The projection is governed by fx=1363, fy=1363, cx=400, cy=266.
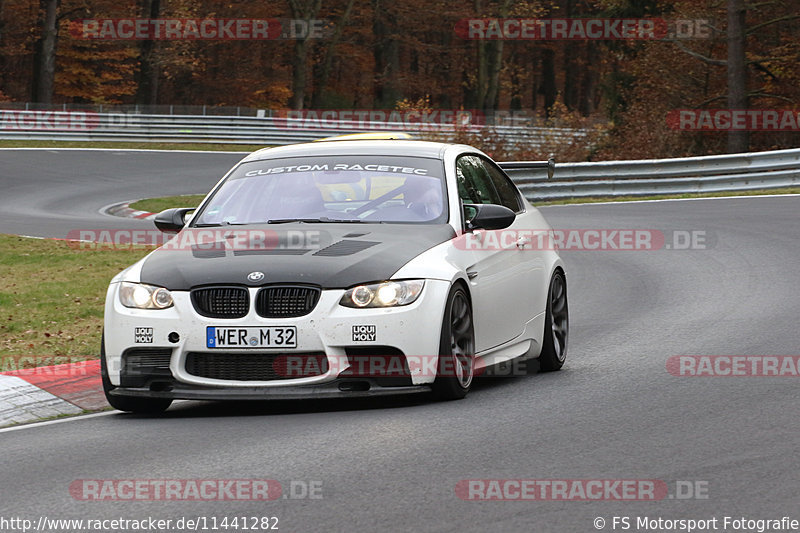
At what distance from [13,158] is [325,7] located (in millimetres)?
36590

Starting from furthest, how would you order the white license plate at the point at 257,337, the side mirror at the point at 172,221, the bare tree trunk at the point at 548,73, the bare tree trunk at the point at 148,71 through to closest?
1. the bare tree trunk at the point at 548,73
2. the bare tree trunk at the point at 148,71
3. the side mirror at the point at 172,221
4. the white license plate at the point at 257,337

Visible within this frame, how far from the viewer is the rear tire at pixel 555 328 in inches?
382

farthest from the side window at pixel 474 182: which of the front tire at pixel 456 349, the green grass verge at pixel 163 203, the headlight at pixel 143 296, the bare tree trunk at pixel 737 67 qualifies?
the bare tree trunk at pixel 737 67

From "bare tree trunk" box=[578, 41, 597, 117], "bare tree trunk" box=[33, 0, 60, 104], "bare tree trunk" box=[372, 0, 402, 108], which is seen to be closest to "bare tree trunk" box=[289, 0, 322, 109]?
"bare tree trunk" box=[33, 0, 60, 104]

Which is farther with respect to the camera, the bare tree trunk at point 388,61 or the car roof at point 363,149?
the bare tree trunk at point 388,61

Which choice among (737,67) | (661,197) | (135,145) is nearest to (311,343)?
(661,197)

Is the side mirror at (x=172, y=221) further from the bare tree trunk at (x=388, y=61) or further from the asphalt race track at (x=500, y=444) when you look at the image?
the bare tree trunk at (x=388, y=61)

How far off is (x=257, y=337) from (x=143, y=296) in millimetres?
782

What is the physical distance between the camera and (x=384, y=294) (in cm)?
771

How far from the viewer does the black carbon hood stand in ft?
25.3

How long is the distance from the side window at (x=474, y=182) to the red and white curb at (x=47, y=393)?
9.05 ft

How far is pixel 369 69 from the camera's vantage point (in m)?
80.7

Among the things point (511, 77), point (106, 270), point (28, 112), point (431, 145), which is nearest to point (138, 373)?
point (431, 145)

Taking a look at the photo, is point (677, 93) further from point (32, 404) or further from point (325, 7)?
point (325, 7)
